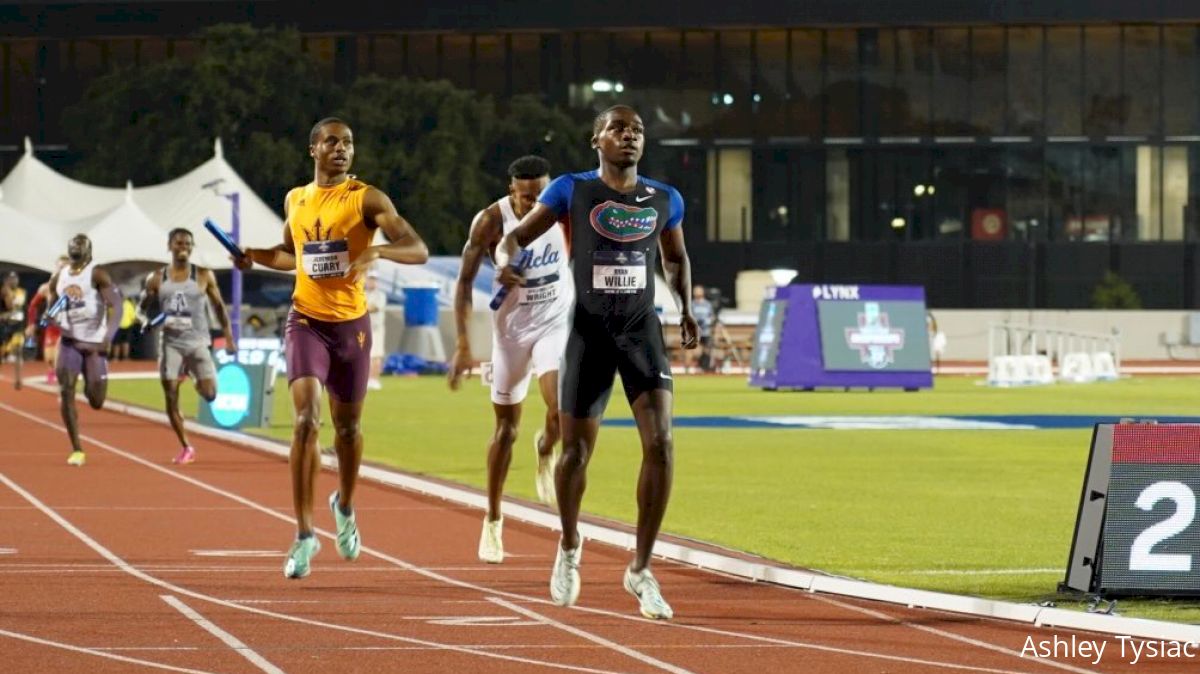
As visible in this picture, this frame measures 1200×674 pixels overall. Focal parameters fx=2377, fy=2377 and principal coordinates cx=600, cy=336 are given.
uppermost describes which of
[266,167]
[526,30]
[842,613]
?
[526,30]

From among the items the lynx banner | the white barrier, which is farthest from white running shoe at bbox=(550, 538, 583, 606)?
the white barrier

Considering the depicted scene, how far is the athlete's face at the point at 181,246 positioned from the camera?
2138cm

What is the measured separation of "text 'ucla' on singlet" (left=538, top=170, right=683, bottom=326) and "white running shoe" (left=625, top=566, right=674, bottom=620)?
118 cm

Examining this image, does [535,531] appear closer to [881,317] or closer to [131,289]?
[881,317]

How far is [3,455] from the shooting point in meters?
24.7

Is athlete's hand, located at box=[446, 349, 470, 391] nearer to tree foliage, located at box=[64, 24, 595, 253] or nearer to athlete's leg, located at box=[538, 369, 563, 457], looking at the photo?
athlete's leg, located at box=[538, 369, 563, 457]

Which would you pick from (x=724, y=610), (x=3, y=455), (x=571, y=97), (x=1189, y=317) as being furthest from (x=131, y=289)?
(x=724, y=610)

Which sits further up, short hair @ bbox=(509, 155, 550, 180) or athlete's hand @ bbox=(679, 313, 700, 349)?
short hair @ bbox=(509, 155, 550, 180)

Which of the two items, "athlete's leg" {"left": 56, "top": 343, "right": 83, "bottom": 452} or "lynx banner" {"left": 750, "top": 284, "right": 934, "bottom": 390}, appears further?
"lynx banner" {"left": 750, "top": 284, "right": 934, "bottom": 390}

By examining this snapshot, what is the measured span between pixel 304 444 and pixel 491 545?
1642mm

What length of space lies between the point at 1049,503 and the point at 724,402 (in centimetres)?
2095

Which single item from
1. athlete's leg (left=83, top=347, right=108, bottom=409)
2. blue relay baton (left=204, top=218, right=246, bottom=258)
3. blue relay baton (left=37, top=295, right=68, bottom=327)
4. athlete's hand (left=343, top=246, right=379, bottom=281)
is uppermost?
blue relay baton (left=204, top=218, right=246, bottom=258)

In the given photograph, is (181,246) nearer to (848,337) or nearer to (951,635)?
(951,635)

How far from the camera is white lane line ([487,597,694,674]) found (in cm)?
934
